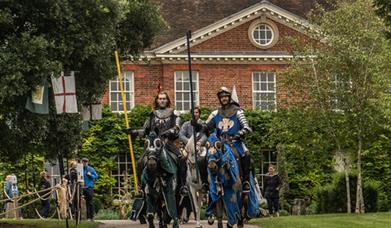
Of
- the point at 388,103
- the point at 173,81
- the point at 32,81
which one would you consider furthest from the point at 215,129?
the point at 173,81

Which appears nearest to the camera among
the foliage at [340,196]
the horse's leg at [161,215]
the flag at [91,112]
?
the horse's leg at [161,215]

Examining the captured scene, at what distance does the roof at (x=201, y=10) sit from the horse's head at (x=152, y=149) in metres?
28.5

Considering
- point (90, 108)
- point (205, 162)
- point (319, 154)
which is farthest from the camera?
point (319, 154)

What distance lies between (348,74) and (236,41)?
15.6m

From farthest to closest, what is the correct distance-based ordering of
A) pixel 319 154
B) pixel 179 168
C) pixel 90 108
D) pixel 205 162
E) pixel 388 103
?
pixel 319 154 → pixel 388 103 → pixel 90 108 → pixel 179 168 → pixel 205 162

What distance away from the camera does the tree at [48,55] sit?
1755cm

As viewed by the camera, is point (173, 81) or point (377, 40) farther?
point (173, 81)

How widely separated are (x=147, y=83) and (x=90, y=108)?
20.2m

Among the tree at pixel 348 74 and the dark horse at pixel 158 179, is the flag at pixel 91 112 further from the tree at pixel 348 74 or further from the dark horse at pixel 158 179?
the tree at pixel 348 74

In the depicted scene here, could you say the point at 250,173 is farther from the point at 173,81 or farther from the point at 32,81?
the point at 173,81

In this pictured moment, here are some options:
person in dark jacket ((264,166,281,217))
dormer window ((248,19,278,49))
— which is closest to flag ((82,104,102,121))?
person in dark jacket ((264,166,281,217))

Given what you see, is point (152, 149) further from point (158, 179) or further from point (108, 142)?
point (108, 142)

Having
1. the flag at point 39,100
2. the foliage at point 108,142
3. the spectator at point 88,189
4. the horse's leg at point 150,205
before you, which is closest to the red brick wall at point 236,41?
the foliage at point 108,142

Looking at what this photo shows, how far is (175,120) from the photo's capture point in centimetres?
1648
